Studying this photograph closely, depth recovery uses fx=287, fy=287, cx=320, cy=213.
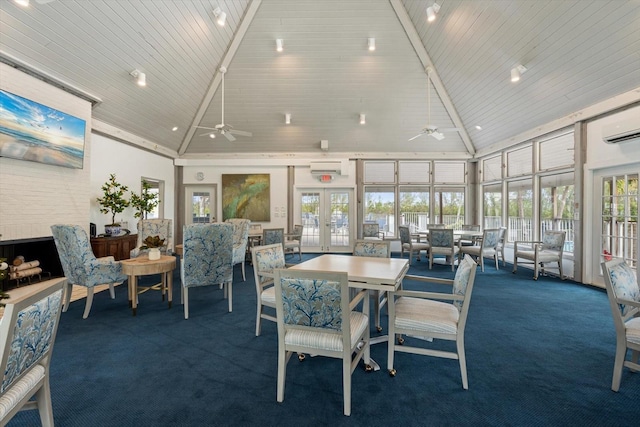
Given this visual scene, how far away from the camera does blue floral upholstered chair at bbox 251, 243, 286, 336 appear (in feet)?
9.31

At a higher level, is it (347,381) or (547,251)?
(547,251)

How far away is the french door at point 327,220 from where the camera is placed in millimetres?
8781

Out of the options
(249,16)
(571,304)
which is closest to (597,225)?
(571,304)

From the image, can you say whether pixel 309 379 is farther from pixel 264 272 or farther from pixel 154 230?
pixel 154 230

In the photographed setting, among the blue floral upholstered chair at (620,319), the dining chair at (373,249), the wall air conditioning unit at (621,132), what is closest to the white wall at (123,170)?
the dining chair at (373,249)

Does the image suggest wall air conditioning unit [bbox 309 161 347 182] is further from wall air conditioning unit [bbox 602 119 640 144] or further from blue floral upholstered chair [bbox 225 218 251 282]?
wall air conditioning unit [bbox 602 119 640 144]

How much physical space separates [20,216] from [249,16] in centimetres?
495

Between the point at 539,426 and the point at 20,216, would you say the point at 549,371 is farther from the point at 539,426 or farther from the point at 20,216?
the point at 20,216

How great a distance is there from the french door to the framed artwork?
1.10 meters

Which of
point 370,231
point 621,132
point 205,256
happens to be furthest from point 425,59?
Result: point 205,256

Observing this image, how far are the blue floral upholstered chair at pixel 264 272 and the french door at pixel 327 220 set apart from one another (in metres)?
5.58

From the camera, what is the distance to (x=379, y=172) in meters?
8.71

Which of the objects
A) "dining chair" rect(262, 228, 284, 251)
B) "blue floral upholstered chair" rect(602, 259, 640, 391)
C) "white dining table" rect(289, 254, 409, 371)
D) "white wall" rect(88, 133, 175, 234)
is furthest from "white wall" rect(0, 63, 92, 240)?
"blue floral upholstered chair" rect(602, 259, 640, 391)

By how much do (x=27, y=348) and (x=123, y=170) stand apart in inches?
248
